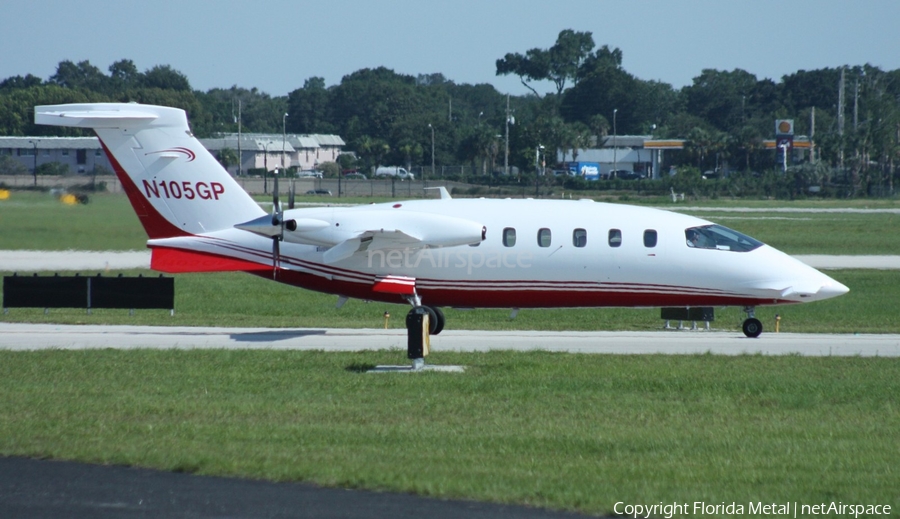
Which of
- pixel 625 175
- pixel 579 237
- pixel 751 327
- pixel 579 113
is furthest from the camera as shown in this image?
pixel 579 113

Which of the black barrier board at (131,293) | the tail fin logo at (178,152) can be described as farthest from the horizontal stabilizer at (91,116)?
the black barrier board at (131,293)

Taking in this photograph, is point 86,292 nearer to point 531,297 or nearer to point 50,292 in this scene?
point 50,292

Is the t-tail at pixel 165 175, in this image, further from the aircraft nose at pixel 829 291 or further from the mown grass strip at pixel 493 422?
the aircraft nose at pixel 829 291

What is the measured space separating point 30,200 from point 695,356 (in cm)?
1727

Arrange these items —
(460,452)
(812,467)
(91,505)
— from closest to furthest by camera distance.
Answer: (91,505) < (812,467) < (460,452)

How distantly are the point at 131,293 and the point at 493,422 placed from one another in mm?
17039

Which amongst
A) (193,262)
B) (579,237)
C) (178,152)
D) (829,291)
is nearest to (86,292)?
(193,262)

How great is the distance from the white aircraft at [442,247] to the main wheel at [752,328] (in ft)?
0.08

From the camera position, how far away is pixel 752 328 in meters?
24.2

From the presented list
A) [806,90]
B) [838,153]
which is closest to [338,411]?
[838,153]

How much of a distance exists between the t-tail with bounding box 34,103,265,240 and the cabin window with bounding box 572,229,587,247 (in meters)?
7.81

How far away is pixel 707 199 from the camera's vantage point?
9788 centimetres

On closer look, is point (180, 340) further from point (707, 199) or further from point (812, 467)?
Result: point (707, 199)

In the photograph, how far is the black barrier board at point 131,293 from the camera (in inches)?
1121
